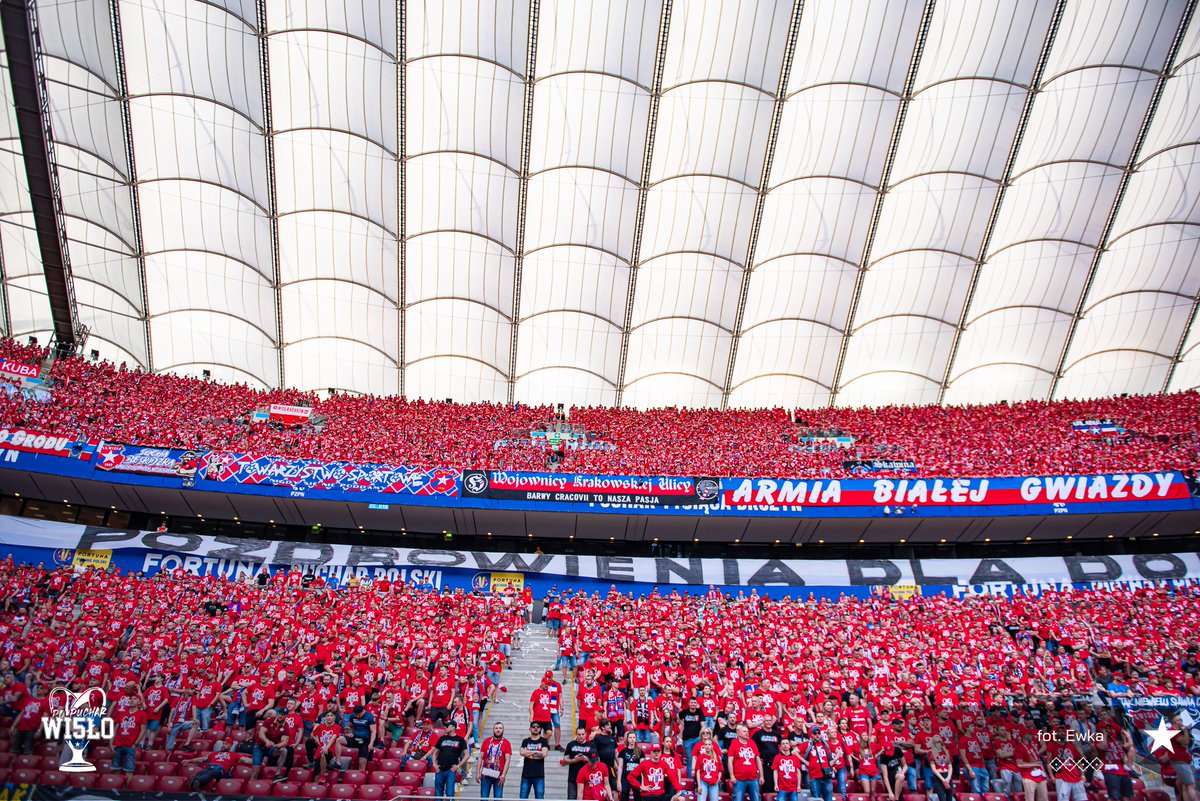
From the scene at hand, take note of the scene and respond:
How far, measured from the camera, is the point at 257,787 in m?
11.5

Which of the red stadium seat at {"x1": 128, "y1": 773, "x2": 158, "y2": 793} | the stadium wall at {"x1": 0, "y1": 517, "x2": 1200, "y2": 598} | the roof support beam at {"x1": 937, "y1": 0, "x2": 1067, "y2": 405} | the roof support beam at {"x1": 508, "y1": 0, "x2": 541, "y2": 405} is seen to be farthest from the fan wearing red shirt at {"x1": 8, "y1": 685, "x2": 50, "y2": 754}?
the roof support beam at {"x1": 937, "y1": 0, "x2": 1067, "y2": 405}

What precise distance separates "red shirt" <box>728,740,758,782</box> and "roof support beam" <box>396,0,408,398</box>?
2813 centimetres

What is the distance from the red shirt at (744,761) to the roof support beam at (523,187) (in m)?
26.9

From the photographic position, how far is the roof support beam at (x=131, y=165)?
2881cm

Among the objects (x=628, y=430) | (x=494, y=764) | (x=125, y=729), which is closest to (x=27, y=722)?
(x=125, y=729)

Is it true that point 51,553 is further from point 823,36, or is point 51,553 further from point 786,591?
point 823,36

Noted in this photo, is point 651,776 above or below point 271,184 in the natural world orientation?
below

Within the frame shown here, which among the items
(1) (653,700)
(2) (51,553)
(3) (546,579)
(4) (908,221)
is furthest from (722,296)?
(2) (51,553)

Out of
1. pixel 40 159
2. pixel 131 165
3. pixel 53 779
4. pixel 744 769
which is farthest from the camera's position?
pixel 131 165

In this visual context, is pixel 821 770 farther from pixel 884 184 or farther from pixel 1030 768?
pixel 884 184

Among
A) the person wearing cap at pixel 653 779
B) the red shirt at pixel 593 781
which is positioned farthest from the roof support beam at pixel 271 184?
the person wearing cap at pixel 653 779

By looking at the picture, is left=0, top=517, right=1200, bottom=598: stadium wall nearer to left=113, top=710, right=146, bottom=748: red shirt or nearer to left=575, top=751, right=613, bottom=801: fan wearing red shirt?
left=113, top=710, right=146, bottom=748: red shirt

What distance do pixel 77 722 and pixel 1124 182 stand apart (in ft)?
133

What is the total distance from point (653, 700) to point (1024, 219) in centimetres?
2999
